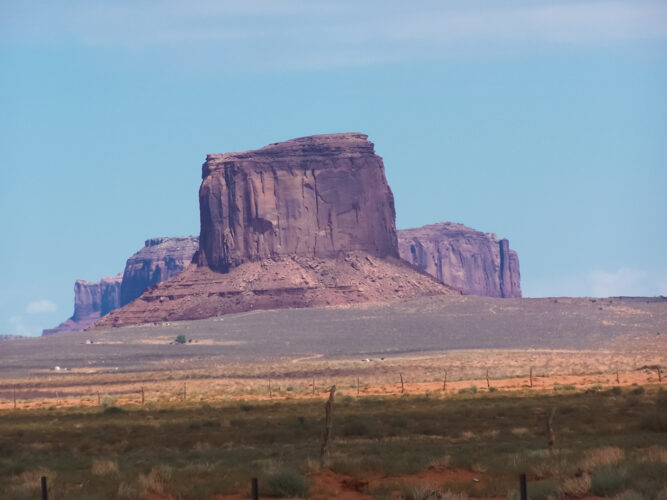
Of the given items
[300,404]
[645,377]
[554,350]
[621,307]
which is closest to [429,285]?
[621,307]

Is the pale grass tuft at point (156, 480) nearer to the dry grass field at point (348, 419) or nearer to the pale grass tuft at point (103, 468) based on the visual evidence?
the dry grass field at point (348, 419)

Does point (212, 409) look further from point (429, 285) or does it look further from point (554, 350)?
point (429, 285)

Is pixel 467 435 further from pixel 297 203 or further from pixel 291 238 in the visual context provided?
pixel 297 203

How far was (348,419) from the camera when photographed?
40406 mm

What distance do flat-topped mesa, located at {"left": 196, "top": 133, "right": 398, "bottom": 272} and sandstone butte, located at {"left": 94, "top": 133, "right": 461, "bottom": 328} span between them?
0.50 feet

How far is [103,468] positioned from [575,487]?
37.2ft

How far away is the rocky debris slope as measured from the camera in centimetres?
15638

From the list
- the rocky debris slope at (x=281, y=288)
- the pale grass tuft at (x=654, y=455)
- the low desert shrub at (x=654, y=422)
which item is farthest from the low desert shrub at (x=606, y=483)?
the rocky debris slope at (x=281, y=288)

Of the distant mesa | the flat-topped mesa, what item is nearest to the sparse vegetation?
the distant mesa

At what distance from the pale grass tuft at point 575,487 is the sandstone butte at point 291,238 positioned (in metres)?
134

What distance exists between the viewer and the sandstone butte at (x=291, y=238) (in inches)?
6275

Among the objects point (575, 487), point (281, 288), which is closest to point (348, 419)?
point (575, 487)

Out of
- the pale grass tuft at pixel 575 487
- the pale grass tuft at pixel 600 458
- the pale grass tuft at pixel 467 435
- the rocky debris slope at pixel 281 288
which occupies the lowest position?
the pale grass tuft at pixel 575 487

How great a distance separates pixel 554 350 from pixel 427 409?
226 ft
